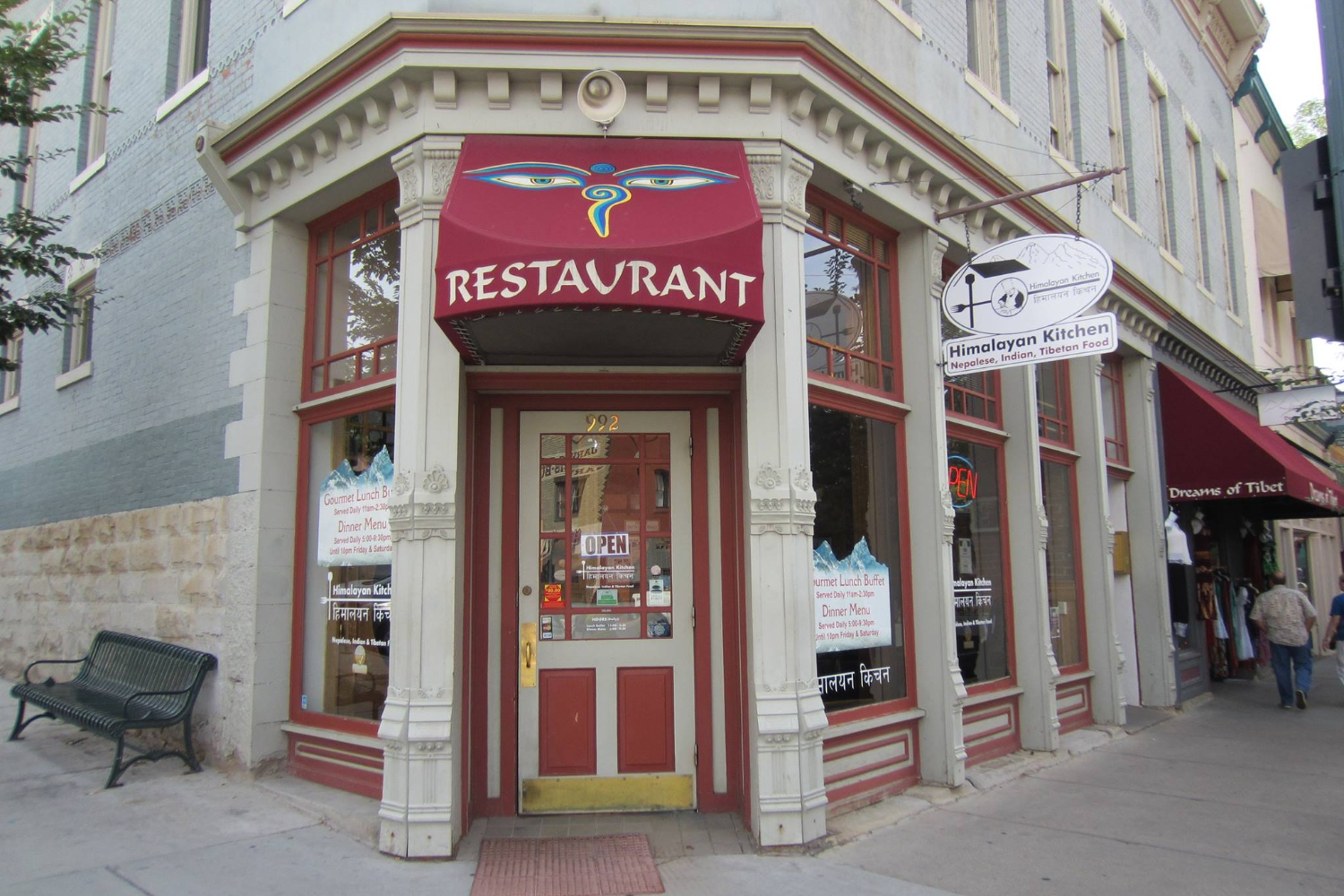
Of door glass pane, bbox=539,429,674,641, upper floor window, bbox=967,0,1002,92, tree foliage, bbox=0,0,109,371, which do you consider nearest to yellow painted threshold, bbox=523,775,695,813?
door glass pane, bbox=539,429,674,641

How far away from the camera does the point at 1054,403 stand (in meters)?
10.5

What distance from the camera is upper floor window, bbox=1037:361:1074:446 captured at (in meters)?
10.2

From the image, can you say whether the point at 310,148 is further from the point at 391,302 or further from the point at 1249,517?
the point at 1249,517

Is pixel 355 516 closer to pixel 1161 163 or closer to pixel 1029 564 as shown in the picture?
pixel 1029 564

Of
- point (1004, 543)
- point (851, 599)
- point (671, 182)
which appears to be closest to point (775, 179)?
point (671, 182)

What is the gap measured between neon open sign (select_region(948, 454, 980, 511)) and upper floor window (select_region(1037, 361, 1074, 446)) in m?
2.00

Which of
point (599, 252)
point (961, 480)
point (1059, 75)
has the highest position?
point (1059, 75)

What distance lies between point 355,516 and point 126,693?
9.48 feet

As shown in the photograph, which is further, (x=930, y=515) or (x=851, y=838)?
(x=930, y=515)

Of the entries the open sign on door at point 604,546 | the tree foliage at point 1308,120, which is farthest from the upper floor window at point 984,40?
the tree foliage at point 1308,120

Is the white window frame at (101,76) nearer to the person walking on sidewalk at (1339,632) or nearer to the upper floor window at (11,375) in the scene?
the upper floor window at (11,375)

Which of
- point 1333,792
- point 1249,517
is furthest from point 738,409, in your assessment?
point 1249,517

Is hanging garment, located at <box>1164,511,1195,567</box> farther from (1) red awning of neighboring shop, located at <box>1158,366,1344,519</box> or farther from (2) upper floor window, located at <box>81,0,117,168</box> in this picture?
(2) upper floor window, located at <box>81,0,117,168</box>

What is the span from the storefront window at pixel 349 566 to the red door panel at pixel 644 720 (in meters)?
1.65
